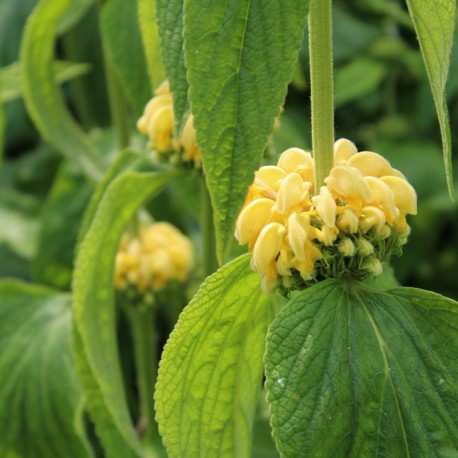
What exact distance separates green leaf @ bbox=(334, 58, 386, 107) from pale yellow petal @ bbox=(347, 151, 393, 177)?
102cm

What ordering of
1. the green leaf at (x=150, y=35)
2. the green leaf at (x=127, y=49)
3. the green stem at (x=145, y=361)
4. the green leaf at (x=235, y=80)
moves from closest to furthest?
1. the green leaf at (x=235, y=80)
2. the green leaf at (x=150, y=35)
3. the green leaf at (x=127, y=49)
4. the green stem at (x=145, y=361)

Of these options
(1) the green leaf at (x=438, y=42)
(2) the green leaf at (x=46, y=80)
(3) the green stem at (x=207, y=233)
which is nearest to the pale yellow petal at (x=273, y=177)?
(1) the green leaf at (x=438, y=42)

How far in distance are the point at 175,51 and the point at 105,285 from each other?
0.41 meters

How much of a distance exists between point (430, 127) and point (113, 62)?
85cm

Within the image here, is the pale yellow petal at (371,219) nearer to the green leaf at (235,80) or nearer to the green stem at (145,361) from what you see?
the green leaf at (235,80)

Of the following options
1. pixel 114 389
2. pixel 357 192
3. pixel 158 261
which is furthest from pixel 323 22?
pixel 158 261

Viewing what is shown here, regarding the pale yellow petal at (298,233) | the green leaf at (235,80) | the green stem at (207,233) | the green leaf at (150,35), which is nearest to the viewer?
the green leaf at (235,80)

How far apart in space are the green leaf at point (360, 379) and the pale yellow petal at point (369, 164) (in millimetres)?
87

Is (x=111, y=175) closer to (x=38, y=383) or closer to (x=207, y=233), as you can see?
(x=207, y=233)

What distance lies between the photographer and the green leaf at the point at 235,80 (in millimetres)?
604

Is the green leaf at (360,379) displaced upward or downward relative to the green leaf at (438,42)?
downward

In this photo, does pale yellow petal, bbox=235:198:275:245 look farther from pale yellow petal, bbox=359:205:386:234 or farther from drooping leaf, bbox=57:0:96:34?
drooping leaf, bbox=57:0:96:34

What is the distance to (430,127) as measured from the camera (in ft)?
6.21

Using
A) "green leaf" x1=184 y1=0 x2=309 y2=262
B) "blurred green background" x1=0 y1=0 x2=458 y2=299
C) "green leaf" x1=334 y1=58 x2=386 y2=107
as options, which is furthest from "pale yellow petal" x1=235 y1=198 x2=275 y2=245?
"green leaf" x1=334 y1=58 x2=386 y2=107
